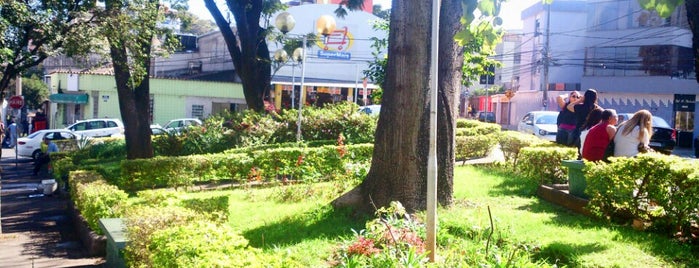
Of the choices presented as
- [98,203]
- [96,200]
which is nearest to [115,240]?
[98,203]

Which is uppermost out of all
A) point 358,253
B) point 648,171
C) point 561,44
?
point 561,44

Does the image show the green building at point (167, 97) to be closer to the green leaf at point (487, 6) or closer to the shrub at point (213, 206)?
the shrub at point (213, 206)

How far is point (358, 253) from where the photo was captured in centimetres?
594

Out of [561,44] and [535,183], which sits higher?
[561,44]

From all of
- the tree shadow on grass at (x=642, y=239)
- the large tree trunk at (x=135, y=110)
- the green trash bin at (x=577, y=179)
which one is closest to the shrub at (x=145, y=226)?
the tree shadow on grass at (x=642, y=239)

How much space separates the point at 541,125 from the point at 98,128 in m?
20.3

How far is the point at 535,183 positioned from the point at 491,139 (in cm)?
537

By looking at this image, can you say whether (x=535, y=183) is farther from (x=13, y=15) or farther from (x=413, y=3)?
(x=13, y=15)

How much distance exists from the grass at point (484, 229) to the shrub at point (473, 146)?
4.41m

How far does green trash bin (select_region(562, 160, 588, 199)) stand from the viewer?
843 centimetres

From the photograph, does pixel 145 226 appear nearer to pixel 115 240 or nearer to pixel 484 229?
pixel 115 240

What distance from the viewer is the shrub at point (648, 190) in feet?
22.1

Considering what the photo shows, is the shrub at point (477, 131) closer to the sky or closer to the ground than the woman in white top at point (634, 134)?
closer to the ground

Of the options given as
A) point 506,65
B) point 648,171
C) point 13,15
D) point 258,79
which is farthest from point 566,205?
point 506,65
